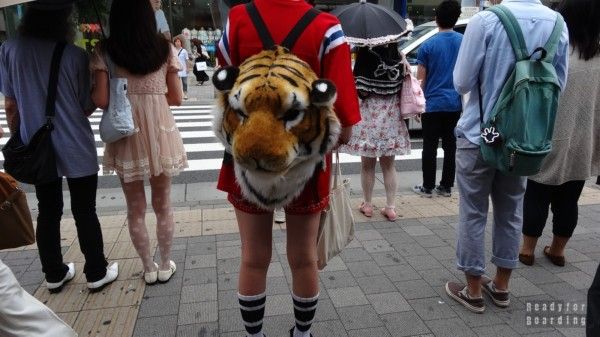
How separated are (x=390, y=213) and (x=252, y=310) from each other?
2548mm

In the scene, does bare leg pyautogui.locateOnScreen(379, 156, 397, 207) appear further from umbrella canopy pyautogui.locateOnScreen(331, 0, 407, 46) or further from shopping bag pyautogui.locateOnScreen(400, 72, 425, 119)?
umbrella canopy pyautogui.locateOnScreen(331, 0, 407, 46)

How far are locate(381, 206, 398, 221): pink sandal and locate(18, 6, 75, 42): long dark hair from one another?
3.17m

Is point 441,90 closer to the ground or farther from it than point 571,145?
farther from it

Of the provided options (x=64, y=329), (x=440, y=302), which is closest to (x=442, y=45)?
(x=440, y=302)

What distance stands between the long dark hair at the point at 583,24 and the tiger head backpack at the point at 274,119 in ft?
6.80

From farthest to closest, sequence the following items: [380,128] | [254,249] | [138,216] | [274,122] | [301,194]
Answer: [380,128] → [138,216] → [254,249] → [301,194] → [274,122]

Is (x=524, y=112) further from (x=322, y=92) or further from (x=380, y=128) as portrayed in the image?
(x=380, y=128)

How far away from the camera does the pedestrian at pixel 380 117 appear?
4.24 meters

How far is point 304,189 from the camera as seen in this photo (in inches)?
80.2

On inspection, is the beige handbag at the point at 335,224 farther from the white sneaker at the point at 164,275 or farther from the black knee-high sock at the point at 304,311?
the white sneaker at the point at 164,275

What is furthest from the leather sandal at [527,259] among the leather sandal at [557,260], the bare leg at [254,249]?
the bare leg at [254,249]

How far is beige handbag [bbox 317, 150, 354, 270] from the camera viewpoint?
2.41 meters

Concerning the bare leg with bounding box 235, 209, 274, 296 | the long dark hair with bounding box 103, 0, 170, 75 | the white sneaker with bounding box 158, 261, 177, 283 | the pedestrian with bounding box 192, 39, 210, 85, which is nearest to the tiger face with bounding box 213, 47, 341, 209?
the bare leg with bounding box 235, 209, 274, 296

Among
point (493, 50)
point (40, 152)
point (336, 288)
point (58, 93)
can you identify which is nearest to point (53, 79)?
point (58, 93)
